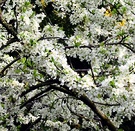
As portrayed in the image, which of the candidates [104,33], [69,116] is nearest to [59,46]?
[104,33]

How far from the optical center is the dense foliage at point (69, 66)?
3865 millimetres

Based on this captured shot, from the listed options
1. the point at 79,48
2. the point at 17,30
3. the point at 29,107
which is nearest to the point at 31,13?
the point at 17,30

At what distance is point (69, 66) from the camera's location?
3.97m

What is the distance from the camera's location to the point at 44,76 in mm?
4422

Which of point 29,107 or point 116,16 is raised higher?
point 116,16

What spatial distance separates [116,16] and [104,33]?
10.9 inches

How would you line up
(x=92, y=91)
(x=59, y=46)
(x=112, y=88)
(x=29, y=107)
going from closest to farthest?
(x=112, y=88)
(x=92, y=91)
(x=59, y=46)
(x=29, y=107)

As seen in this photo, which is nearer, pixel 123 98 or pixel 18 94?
pixel 123 98

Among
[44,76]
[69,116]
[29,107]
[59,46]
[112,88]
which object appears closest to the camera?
[112,88]

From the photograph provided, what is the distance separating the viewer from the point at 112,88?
3826 millimetres

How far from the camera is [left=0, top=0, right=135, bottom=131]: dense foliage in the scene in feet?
12.7

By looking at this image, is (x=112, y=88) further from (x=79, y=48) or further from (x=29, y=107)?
(x=29, y=107)

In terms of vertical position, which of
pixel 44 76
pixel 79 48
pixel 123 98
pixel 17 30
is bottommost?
pixel 123 98

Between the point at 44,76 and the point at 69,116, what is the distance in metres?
1.28
